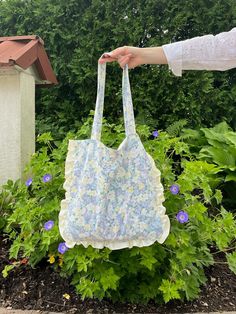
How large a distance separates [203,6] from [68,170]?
3.23 meters

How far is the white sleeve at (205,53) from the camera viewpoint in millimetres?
1421

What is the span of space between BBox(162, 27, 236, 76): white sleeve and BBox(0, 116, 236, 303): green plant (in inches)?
30.6

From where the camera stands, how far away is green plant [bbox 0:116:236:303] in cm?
197

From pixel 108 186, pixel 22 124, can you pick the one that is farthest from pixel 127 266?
pixel 22 124

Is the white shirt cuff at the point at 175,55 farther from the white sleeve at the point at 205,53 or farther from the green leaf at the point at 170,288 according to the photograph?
the green leaf at the point at 170,288

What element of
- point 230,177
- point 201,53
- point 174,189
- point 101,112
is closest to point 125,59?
point 101,112

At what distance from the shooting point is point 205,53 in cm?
146

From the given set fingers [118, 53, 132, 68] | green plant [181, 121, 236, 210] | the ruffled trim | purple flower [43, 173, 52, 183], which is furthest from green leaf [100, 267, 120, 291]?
green plant [181, 121, 236, 210]

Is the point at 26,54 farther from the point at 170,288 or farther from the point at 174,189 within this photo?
the point at 170,288

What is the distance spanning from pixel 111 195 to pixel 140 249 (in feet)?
1.22

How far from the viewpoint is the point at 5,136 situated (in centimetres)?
297

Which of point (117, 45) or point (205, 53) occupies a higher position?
point (205, 53)

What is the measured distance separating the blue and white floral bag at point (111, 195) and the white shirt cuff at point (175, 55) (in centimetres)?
28

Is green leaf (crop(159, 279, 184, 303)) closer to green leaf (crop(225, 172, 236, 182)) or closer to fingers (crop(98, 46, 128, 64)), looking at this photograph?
fingers (crop(98, 46, 128, 64))
